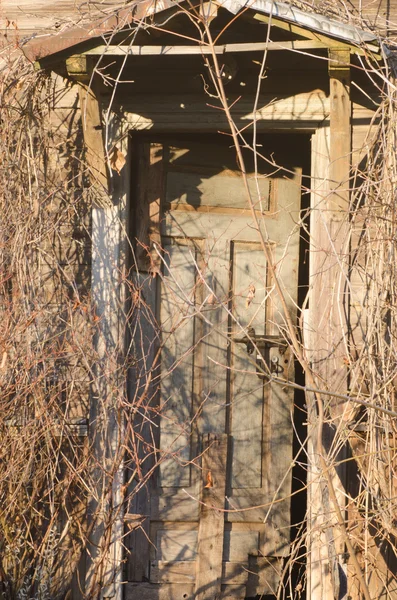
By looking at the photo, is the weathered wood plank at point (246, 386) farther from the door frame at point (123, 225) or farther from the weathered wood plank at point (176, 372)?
the door frame at point (123, 225)

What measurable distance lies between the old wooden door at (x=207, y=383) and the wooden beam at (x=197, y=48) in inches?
31.9

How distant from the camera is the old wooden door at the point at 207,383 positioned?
472cm

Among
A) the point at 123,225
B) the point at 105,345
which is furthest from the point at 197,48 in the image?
the point at 105,345

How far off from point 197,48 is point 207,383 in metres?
1.91

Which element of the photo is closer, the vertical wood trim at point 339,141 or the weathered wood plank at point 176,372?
the vertical wood trim at point 339,141

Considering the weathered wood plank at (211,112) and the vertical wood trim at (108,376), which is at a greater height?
the weathered wood plank at (211,112)

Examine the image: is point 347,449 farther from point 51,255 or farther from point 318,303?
point 51,255

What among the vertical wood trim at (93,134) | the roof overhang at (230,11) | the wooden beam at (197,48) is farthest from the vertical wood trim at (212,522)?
the roof overhang at (230,11)

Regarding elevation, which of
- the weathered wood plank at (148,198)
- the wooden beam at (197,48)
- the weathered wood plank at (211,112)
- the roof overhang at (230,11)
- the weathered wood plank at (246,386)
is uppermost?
the roof overhang at (230,11)

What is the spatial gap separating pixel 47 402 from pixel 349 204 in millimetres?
1921

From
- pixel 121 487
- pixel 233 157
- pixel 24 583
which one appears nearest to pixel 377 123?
pixel 233 157

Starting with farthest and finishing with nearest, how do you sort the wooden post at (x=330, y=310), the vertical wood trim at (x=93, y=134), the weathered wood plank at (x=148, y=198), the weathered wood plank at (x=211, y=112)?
1. the weathered wood plank at (x=148, y=198)
2. the weathered wood plank at (x=211, y=112)
3. the vertical wood trim at (x=93, y=134)
4. the wooden post at (x=330, y=310)

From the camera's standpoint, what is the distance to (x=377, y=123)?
181 inches

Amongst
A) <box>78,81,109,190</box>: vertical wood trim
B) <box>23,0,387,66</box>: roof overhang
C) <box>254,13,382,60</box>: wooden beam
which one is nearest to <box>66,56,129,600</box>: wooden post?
<box>78,81,109,190</box>: vertical wood trim
